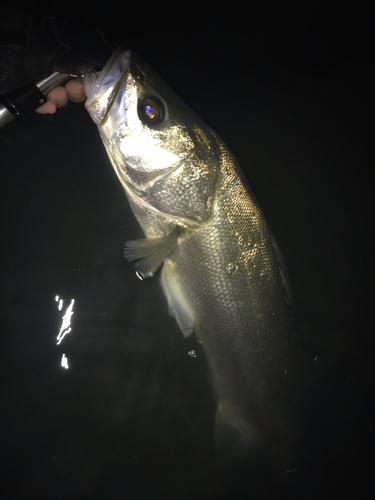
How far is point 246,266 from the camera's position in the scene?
4.60 ft

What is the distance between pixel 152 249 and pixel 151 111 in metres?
0.63

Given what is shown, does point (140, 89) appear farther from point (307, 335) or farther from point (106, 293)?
point (307, 335)

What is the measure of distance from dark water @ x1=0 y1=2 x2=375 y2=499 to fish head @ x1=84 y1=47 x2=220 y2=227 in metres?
0.49

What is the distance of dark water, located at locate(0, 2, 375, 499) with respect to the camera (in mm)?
1538

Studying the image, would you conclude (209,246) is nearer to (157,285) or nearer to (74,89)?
(157,285)

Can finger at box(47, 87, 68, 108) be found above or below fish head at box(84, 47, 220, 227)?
above

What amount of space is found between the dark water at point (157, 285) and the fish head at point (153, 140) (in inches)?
19.3

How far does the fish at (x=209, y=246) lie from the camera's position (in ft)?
3.91

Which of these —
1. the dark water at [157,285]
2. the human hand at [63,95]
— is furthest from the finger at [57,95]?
the dark water at [157,285]

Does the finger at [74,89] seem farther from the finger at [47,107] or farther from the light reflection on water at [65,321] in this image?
the light reflection on water at [65,321]

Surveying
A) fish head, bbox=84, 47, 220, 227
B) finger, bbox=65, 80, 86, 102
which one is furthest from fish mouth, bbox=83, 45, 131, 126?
finger, bbox=65, 80, 86, 102

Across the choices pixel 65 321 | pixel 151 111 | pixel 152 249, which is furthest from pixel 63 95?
pixel 65 321

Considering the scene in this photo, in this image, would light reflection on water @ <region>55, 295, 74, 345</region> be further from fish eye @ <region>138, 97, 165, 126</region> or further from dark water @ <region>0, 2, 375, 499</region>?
fish eye @ <region>138, 97, 165, 126</region>

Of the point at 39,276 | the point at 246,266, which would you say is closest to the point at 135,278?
the point at 39,276
